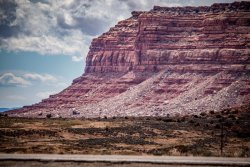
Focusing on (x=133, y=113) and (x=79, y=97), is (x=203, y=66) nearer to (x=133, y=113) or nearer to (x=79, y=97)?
(x=133, y=113)

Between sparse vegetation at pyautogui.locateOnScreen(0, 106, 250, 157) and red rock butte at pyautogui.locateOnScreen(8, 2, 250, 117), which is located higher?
red rock butte at pyautogui.locateOnScreen(8, 2, 250, 117)

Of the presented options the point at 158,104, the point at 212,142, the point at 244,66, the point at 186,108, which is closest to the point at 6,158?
the point at 212,142

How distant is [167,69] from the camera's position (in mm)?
106750

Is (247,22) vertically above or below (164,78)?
above

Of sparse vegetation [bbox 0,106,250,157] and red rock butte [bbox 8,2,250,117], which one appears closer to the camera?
sparse vegetation [bbox 0,106,250,157]

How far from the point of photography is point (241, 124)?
47688 mm

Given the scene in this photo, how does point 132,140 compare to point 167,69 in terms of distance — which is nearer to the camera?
point 132,140

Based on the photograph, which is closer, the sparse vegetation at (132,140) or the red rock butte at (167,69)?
the sparse vegetation at (132,140)

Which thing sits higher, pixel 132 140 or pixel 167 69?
pixel 167 69

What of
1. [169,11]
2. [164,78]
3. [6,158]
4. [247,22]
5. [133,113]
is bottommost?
[6,158]

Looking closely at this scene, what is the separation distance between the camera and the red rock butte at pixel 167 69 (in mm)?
90188

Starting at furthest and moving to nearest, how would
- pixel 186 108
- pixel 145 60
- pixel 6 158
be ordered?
pixel 145 60 < pixel 186 108 < pixel 6 158

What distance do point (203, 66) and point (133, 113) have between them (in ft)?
80.6

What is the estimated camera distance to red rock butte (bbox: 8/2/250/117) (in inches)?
3551
